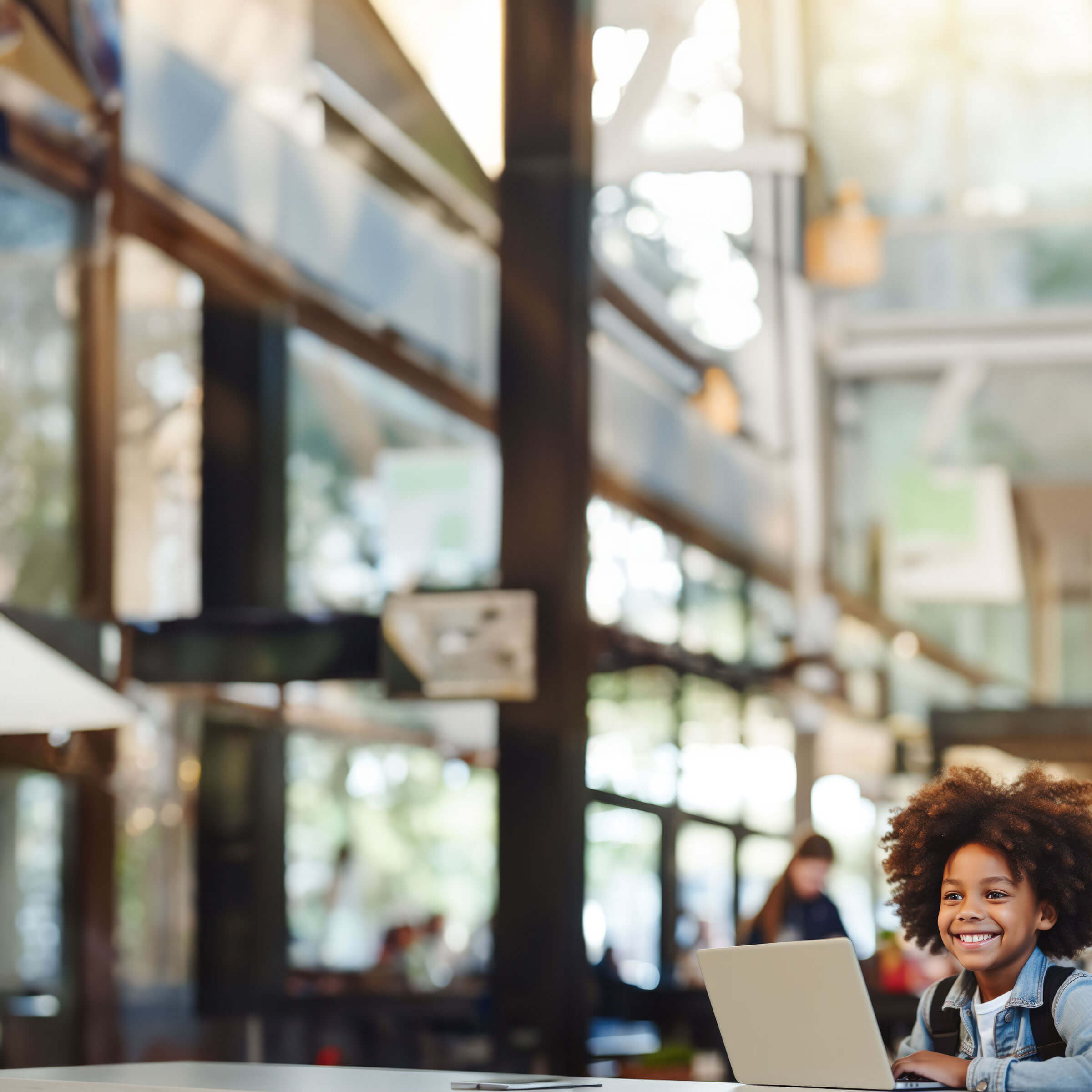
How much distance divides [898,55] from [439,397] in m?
3.05

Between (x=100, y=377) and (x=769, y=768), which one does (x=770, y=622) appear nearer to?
(x=769, y=768)

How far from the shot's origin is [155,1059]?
6488 mm

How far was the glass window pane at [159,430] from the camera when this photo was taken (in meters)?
6.99

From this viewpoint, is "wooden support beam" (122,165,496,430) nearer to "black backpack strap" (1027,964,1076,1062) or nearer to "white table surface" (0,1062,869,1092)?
"white table surface" (0,1062,869,1092)

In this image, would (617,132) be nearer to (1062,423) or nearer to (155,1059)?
(1062,423)

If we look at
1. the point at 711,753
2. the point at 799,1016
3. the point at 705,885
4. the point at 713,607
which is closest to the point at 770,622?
the point at 713,607

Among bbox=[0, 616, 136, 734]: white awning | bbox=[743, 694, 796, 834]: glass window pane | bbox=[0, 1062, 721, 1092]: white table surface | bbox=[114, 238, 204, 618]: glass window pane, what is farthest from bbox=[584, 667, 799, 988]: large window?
bbox=[0, 1062, 721, 1092]: white table surface

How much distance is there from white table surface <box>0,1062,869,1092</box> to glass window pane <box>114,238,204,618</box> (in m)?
3.93

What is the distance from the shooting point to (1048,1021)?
101 inches

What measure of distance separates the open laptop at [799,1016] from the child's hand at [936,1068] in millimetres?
21

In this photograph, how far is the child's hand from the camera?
247 cm

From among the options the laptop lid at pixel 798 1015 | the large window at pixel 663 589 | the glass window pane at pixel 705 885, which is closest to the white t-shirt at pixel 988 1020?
the laptop lid at pixel 798 1015

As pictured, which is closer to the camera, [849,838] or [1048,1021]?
[1048,1021]

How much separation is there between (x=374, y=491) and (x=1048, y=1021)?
16.5 feet
